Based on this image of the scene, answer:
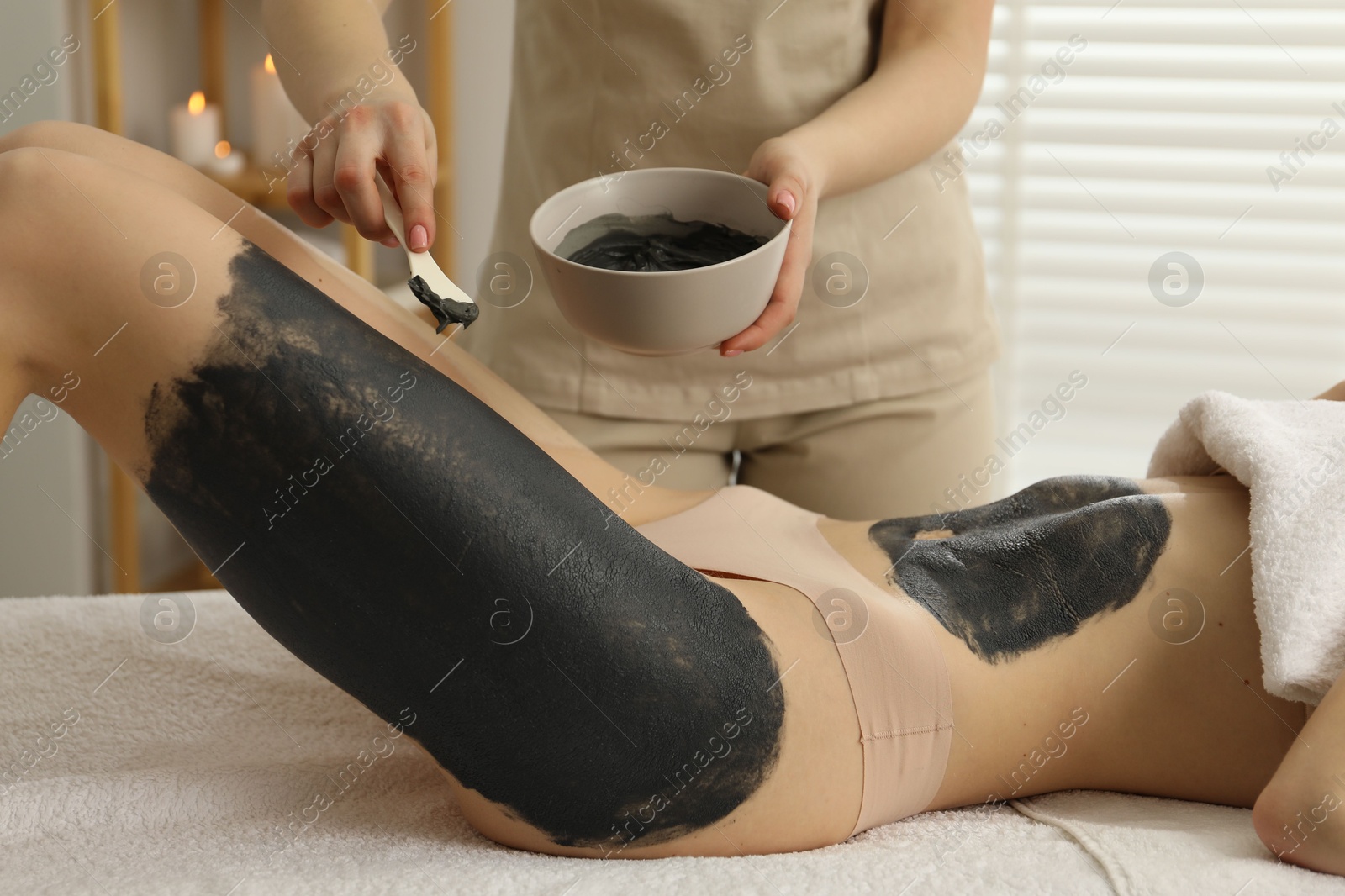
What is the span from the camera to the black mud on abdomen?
790 millimetres

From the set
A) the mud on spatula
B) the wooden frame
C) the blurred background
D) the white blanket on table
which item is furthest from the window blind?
the mud on spatula

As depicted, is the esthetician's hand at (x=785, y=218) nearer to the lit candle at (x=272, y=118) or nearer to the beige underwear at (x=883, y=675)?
the beige underwear at (x=883, y=675)

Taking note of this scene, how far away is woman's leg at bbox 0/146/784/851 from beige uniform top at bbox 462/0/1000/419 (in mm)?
356

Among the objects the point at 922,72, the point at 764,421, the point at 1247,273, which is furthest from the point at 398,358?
the point at 1247,273

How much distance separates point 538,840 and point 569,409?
0.45 m

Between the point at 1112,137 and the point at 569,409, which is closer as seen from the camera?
the point at 569,409

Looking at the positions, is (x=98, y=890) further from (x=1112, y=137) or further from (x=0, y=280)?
(x=1112, y=137)

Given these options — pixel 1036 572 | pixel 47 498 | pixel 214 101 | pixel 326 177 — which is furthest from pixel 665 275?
pixel 214 101

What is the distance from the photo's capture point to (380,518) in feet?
2.06

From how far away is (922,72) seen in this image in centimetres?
99

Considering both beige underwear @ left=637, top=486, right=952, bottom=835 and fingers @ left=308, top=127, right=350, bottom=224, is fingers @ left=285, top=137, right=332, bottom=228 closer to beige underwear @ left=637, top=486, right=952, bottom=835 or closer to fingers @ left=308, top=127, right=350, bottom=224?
fingers @ left=308, top=127, right=350, bottom=224

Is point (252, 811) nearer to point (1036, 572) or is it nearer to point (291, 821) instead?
point (291, 821)

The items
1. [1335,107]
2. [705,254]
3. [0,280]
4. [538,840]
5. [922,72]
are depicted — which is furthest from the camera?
[1335,107]

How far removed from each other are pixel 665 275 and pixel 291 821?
45 cm
